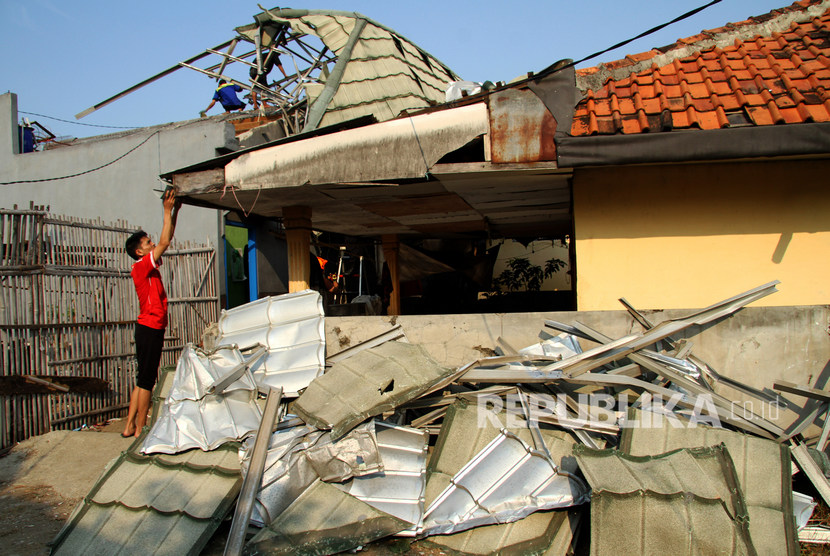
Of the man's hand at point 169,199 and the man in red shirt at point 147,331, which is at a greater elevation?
the man's hand at point 169,199

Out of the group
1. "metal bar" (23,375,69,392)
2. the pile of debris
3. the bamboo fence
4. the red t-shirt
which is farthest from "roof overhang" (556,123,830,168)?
"metal bar" (23,375,69,392)

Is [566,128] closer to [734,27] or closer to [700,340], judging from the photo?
[700,340]

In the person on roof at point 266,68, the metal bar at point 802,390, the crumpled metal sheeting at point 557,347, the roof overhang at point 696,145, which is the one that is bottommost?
the metal bar at point 802,390

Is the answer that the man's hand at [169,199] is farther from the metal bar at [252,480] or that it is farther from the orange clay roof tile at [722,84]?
the orange clay roof tile at [722,84]

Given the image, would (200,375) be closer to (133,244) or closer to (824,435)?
(133,244)

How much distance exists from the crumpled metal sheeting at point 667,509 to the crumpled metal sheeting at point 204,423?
246cm

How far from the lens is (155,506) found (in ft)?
11.2

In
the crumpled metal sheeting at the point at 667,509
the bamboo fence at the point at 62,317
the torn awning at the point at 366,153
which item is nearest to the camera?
the crumpled metal sheeting at the point at 667,509

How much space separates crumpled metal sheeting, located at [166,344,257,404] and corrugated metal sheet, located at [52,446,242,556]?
52cm

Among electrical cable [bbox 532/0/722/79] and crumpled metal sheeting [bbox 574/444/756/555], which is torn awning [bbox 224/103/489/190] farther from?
crumpled metal sheeting [bbox 574/444/756/555]

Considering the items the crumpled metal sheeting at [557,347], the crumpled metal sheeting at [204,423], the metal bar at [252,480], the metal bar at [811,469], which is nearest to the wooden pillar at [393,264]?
the crumpled metal sheeting at [557,347]

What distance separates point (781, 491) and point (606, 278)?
95.7 inches

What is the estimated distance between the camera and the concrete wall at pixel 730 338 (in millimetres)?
4477

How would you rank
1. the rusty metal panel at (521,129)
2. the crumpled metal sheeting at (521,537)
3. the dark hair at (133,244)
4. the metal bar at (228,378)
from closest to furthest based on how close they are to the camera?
the crumpled metal sheeting at (521,537), the metal bar at (228,378), the rusty metal panel at (521,129), the dark hair at (133,244)
